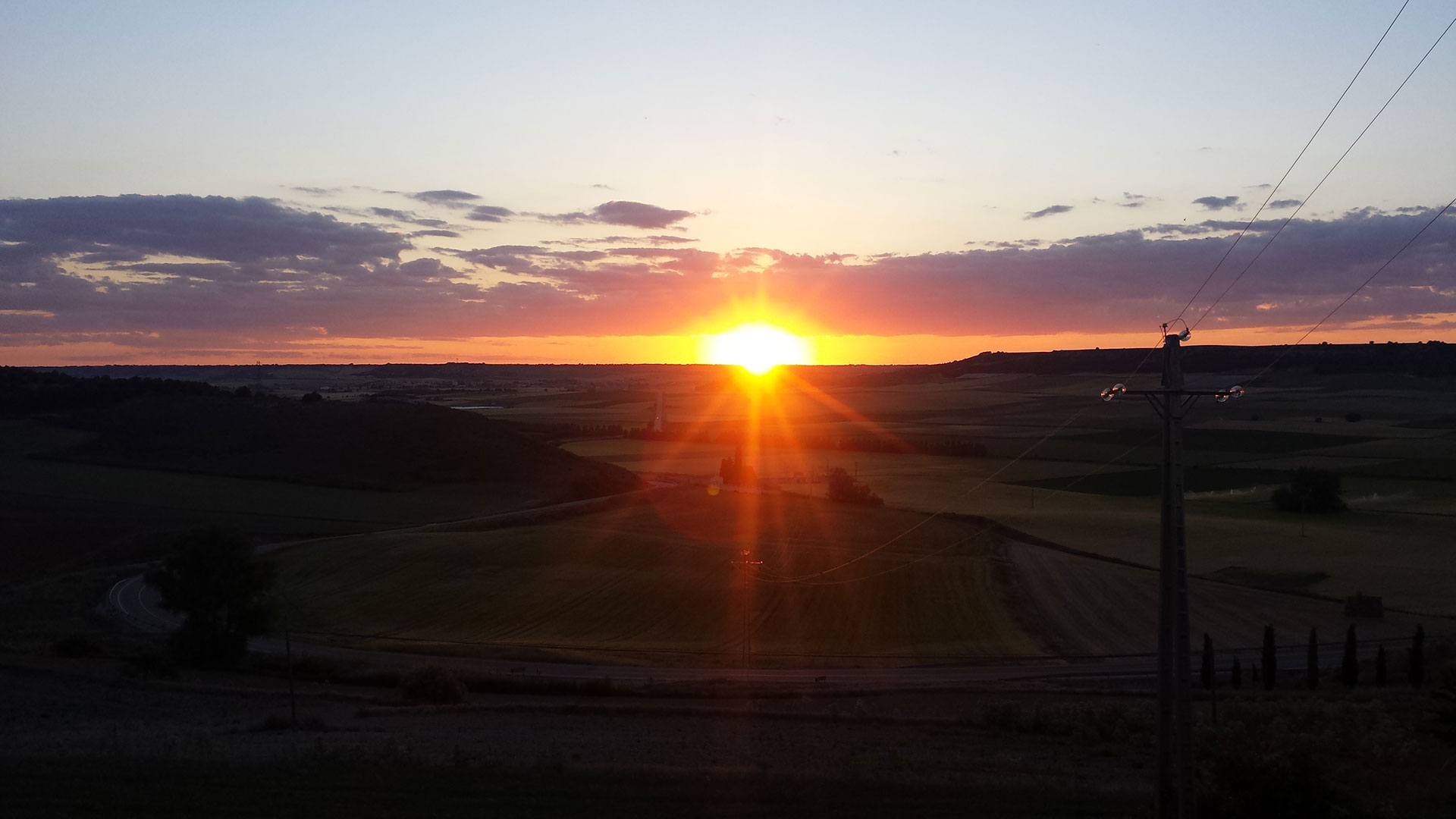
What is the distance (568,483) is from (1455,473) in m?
59.9

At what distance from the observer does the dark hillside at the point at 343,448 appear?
7788cm

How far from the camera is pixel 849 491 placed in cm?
6850

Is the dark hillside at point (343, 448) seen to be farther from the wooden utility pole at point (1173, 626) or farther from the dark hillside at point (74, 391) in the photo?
the wooden utility pole at point (1173, 626)

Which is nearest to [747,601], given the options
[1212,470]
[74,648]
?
[74,648]

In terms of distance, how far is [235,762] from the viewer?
15.6 m

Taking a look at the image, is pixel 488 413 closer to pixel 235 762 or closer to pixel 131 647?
pixel 131 647

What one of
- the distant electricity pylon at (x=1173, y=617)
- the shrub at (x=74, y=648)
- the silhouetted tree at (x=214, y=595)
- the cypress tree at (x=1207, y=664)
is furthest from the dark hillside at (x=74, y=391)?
the distant electricity pylon at (x=1173, y=617)

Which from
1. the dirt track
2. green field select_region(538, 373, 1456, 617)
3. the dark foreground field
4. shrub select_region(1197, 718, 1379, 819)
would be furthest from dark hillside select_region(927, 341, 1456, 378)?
shrub select_region(1197, 718, 1379, 819)

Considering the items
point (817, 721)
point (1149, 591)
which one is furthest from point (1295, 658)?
point (817, 721)

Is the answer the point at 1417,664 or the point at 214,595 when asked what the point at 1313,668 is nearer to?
the point at 1417,664

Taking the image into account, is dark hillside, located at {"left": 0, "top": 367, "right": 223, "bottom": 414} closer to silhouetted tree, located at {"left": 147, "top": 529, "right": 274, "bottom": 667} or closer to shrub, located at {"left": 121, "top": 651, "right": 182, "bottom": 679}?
silhouetted tree, located at {"left": 147, "top": 529, "right": 274, "bottom": 667}

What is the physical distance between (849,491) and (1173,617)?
A: 56.4 meters

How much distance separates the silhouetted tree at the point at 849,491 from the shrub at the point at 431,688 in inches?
1680

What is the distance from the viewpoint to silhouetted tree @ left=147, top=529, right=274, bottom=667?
3219 centimetres
